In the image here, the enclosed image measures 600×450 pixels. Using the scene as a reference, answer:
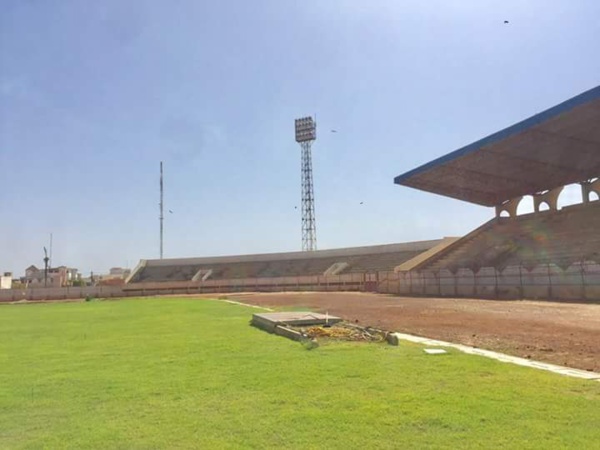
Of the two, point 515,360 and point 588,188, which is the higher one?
point 588,188

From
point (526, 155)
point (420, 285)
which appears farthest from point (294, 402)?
point (420, 285)

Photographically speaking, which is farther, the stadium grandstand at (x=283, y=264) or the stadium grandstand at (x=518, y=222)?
the stadium grandstand at (x=283, y=264)

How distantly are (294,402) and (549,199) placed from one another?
46.9 m

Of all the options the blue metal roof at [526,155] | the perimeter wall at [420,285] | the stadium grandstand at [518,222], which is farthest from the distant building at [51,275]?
the blue metal roof at [526,155]

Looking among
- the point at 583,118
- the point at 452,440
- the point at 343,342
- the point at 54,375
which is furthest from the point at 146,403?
the point at 583,118

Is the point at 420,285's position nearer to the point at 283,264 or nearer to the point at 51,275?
the point at 283,264

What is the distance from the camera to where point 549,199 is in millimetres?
46844

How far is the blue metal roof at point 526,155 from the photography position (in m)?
30.5

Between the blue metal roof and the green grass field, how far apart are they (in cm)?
2589

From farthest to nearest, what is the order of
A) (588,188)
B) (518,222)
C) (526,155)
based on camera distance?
(518,222), (588,188), (526,155)

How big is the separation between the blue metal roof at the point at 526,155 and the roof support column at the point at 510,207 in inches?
25.8

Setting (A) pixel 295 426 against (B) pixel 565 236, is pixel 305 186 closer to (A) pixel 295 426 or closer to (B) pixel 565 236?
(B) pixel 565 236

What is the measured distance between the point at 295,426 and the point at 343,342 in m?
6.25

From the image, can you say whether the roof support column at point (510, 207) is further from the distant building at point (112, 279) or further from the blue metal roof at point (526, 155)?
the distant building at point (112, 279)
